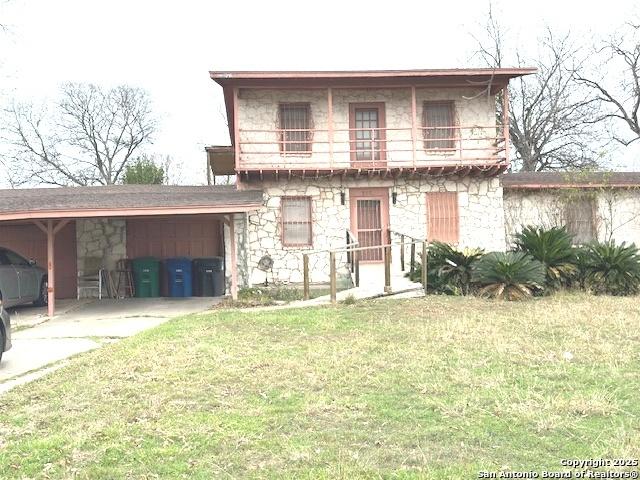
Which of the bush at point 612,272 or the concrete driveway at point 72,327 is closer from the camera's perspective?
the concrete driveway at point 72,327

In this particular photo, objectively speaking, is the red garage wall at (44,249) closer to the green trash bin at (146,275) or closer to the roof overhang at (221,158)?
the green trash bin at (146,275)

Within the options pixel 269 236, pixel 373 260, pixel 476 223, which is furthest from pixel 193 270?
pixel 476 223

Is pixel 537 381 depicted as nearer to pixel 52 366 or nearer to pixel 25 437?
pixel 25 437

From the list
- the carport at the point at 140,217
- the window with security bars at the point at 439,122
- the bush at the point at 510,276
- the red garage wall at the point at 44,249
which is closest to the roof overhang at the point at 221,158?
the carport at the point at 140,217

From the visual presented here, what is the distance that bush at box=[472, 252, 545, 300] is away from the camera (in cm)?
1204

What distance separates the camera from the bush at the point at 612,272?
13.1 metres

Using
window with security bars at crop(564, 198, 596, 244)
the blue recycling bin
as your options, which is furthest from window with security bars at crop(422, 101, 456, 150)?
the blue recycling bin

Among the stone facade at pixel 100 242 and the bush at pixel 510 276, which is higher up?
the stone facade at pixel 100 242

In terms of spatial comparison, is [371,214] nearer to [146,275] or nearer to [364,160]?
[364,160]

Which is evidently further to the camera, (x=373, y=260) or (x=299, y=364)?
(x=373, y=260)

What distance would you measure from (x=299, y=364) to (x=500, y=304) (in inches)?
240

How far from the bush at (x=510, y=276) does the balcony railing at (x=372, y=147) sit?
5.06 meters

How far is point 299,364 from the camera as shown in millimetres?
6598

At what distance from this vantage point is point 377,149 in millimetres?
17734
